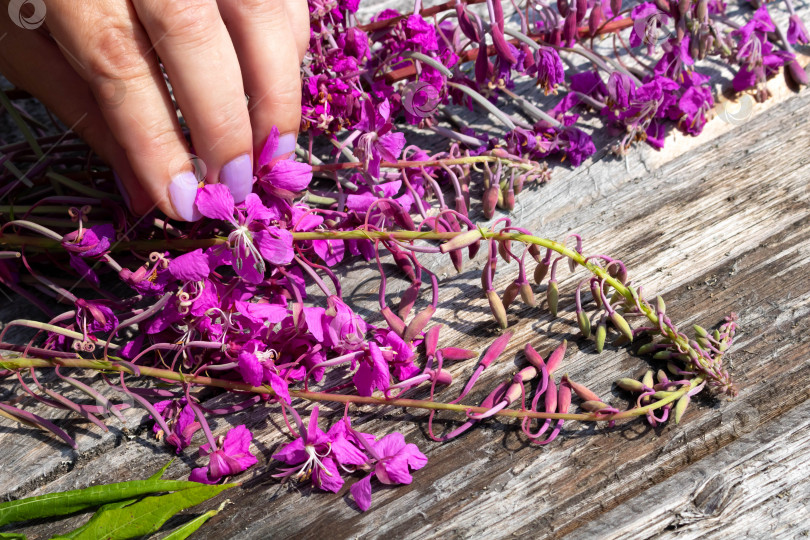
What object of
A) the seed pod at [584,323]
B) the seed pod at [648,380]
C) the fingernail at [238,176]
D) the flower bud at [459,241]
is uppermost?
the fingernail at [238,176]

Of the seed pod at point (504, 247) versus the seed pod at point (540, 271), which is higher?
the seed pod at point (504, 247)

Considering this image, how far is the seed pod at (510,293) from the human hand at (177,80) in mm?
598

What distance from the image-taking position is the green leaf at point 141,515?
4.38 ft

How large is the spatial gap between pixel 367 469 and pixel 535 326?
20.4 inches

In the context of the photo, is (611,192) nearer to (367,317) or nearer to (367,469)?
(367,317)

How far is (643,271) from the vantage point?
5.64 ft

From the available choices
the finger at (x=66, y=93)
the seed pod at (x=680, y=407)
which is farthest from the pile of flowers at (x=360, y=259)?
the finger at (x=66, y=93)

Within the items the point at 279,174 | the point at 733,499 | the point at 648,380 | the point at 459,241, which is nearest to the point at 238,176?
the point at 279,174

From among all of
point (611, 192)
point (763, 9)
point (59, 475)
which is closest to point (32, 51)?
point (59, 475)

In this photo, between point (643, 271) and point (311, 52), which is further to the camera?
point (311, 52)

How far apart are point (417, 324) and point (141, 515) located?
67 centimetres

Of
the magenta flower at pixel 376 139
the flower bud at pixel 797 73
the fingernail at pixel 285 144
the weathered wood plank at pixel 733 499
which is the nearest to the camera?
the weathered wood plank at pixel 733 499

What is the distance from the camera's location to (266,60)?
5.03 ft

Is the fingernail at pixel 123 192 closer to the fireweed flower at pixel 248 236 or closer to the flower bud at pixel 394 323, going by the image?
the fireweed flower at pixel 248 236
